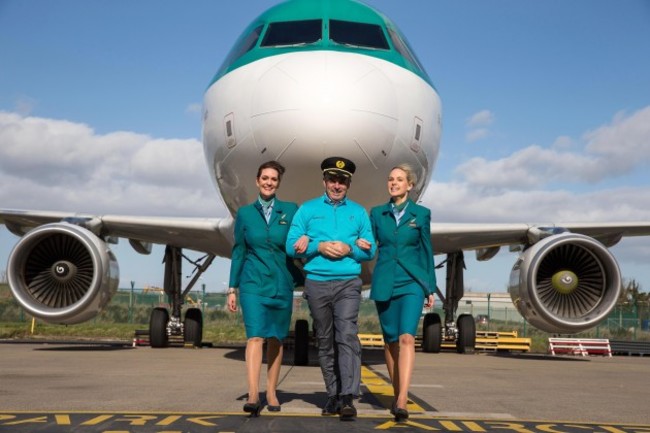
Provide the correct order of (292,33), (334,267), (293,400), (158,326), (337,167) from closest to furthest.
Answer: (334,267) < (337,167) < (293,400) < (292,33) < (158,326)

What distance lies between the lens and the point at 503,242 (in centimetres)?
1166

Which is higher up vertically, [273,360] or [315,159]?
[315,159]

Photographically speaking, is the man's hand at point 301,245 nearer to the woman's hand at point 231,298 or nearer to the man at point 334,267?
the man at point 334,267

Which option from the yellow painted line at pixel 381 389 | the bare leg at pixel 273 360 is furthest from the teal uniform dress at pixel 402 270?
the bare leg at pixel 273 360

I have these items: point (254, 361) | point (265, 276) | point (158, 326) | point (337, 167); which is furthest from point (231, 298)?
point (158, 326)

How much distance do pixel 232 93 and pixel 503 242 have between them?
5.66 meters

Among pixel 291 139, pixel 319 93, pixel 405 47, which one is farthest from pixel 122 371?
pixel 405 47

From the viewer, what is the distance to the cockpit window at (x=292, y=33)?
797 cm

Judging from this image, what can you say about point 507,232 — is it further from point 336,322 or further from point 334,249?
point 334,249

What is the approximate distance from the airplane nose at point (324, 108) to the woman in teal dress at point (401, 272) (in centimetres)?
207

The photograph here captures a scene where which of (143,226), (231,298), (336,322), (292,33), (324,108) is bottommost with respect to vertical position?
(336,322)

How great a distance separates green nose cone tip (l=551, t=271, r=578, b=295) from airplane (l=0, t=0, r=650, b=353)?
0.04ft

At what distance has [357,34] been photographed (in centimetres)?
820

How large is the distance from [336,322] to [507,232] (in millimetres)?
7119
